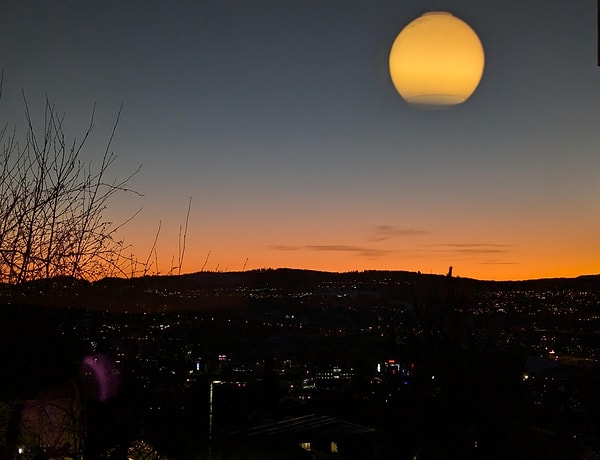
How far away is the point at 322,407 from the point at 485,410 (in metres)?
9.29

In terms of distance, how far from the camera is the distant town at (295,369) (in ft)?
13.7

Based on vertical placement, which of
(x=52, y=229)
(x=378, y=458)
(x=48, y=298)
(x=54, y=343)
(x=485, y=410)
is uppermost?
(x=52, y=229)

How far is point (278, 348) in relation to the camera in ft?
57.7

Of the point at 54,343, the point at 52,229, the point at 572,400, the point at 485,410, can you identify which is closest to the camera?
the point at 52,229

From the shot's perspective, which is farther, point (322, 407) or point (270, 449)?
point (322, 407)

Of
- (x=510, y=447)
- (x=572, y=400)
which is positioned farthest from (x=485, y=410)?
(x=572, y=400)

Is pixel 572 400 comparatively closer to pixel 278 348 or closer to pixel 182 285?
pixel 278 348

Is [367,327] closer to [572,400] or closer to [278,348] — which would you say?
[278,348]

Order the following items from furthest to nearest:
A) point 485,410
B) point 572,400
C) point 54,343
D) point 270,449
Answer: point 572,400, point 485,410, point 270,449, point 54,343

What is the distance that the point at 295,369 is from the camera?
21266 millimetres

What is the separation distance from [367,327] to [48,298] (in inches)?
581

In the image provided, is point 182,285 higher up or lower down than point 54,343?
higher up

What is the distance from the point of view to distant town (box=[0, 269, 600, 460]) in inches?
164

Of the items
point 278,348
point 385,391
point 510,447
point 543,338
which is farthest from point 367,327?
point 510,447
